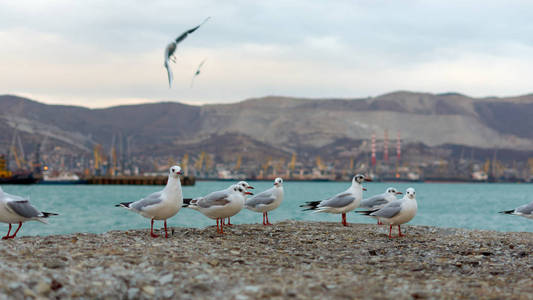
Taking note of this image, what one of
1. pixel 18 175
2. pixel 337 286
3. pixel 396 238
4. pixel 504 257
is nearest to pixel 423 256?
pixel 504 257

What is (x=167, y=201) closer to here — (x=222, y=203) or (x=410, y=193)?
(x=222, y=203)

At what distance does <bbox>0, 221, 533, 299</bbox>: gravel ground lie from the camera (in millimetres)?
6938

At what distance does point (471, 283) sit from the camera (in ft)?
25.6

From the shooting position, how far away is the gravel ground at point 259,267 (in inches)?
273

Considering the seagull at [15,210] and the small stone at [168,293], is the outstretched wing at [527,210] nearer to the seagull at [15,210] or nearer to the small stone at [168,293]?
the small stone at [168,293]

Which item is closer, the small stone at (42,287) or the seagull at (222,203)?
the small stone at (42,287)

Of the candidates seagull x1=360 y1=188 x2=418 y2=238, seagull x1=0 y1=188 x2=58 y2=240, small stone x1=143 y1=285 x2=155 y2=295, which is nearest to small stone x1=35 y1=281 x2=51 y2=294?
small stone x1=143 y1=285 x2=155 y2=295

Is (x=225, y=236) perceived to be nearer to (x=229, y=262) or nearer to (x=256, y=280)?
(x=229, y=262)

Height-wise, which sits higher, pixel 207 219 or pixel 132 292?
pixel 132 292

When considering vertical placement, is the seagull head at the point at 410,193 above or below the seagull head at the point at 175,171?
below

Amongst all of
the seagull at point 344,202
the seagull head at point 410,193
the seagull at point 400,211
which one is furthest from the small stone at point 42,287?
the seagull at point 344,202

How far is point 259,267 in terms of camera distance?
8.36 m

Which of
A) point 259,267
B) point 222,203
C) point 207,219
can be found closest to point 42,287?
point 259,267

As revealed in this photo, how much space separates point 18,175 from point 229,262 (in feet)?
395
